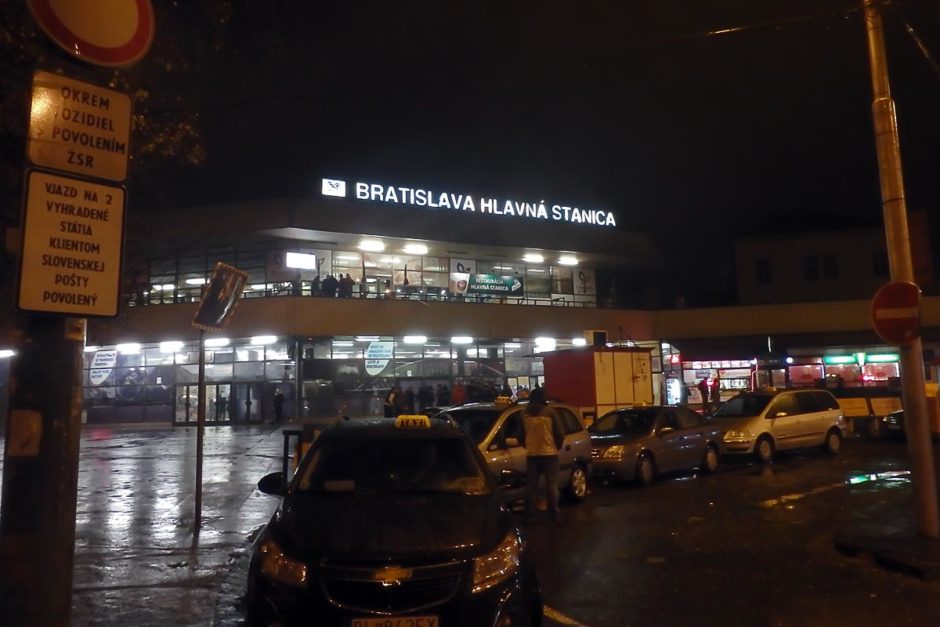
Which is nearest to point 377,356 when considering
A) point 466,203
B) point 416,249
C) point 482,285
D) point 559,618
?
point 416,249

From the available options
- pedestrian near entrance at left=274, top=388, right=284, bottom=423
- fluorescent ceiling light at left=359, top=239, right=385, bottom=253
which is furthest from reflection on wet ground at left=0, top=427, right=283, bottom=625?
fluorescent ceiling light at left=359, top=239, right=385, bottom=253

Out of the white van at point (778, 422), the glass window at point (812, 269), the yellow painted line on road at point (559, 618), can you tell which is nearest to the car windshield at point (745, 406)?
the white van at point (778, 422)

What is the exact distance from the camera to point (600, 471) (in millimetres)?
13398

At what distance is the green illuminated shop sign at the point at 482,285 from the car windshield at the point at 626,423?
20734 millimetres

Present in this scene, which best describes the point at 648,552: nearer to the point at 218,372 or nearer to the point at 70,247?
the point at 70,247

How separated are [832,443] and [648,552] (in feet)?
38.3

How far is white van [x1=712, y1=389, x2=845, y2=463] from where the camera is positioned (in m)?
16.4

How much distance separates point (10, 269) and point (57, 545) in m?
4.40

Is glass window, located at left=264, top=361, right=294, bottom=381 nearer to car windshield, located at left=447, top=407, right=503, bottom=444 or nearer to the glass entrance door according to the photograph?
the glass entrance door

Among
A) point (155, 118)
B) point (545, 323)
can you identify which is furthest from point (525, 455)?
point (545, 323)

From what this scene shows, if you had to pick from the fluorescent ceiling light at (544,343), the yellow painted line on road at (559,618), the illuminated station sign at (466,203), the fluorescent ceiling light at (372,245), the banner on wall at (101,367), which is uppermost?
the illuminated station sign at (466,203)

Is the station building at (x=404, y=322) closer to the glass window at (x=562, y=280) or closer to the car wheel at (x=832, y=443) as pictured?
the glass window at (x=562, y=280)

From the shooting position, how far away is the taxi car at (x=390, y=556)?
172 inches

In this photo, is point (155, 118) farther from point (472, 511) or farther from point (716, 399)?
point (716, 399)
